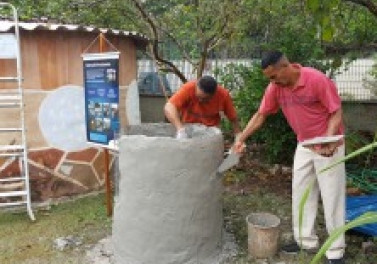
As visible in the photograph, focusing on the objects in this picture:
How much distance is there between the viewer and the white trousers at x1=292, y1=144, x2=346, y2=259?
3.86 metres

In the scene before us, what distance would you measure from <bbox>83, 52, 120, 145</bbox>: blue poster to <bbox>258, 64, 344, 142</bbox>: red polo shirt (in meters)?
1.94

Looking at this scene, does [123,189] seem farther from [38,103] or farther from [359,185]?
[359,185]

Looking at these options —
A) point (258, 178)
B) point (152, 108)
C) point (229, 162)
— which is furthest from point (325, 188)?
point (152, 108)

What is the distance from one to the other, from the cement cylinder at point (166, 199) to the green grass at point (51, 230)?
0.74 meters

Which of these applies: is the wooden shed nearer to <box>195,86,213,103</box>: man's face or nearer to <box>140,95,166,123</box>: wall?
<box>195,86,213,103</box>: man's face

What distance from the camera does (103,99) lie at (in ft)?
17.3

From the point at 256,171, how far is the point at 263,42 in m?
2.32

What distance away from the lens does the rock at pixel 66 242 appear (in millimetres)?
4691

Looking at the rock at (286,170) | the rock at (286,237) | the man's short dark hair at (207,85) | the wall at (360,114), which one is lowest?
the rock at (286,237)

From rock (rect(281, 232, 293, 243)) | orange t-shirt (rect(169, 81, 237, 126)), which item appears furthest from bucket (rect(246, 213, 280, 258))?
orange t-shirt (rect(169, 81, 237, 126))

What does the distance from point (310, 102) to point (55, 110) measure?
3624mm

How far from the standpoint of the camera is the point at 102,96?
5.27 m

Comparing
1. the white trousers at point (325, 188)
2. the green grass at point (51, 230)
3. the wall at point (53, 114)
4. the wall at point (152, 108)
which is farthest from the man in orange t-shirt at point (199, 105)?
the wall at point (152, 108)

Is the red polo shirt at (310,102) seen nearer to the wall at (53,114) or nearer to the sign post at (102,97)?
the sign post at (102,97)
